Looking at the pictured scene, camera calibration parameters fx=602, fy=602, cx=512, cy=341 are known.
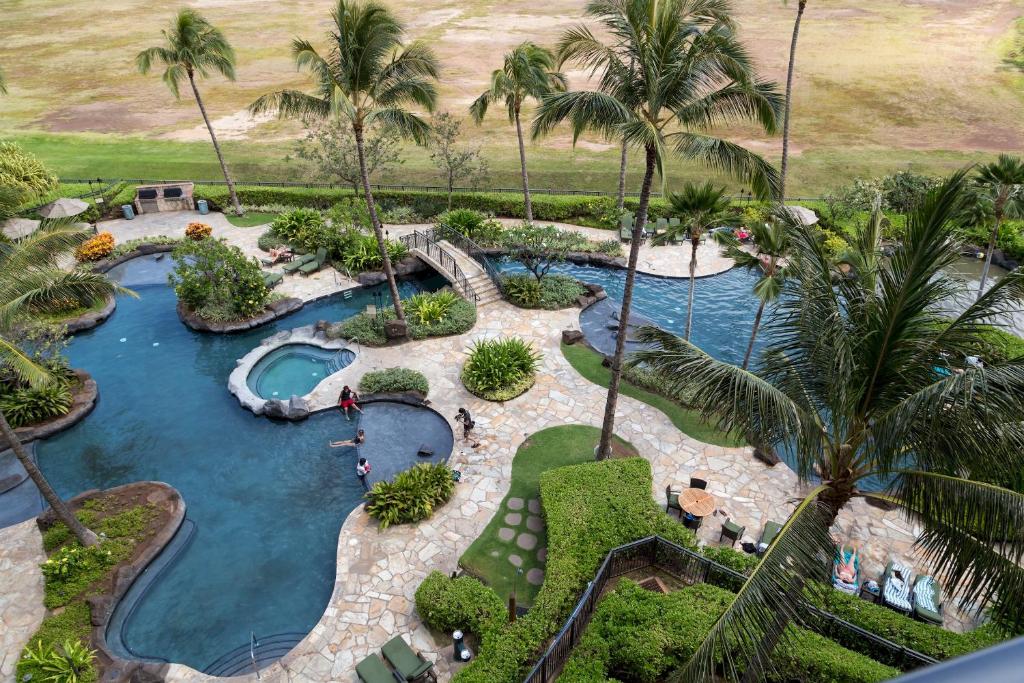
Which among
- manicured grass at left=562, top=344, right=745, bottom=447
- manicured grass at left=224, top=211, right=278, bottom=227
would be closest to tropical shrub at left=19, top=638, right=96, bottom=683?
manicured grass at left=562, top=344, right=745, bottom=447

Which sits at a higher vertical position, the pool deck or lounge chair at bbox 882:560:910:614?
lounge chair at bbox 882:560:910:614

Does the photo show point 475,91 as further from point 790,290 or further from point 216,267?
point 790,290

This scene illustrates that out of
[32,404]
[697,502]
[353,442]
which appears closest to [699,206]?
[697,502]

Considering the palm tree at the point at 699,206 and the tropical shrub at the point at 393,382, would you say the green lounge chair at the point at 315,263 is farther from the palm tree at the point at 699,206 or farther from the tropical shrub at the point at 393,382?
the palm tree at the point at 699,206

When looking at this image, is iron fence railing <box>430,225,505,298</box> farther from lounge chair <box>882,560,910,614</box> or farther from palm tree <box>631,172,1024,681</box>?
lounge chair <box>882,560,910,614</box>

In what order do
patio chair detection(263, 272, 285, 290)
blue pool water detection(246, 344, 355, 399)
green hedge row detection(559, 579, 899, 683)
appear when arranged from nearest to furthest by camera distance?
green hedge row detection(559, 579, 899, 683) → blue pool water detection(246, 344, 355, 399) → patio chair detection(263, 272, 285, 290)

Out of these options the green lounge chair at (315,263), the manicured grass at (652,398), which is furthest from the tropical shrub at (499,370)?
the green lounge chair at (315,263)
